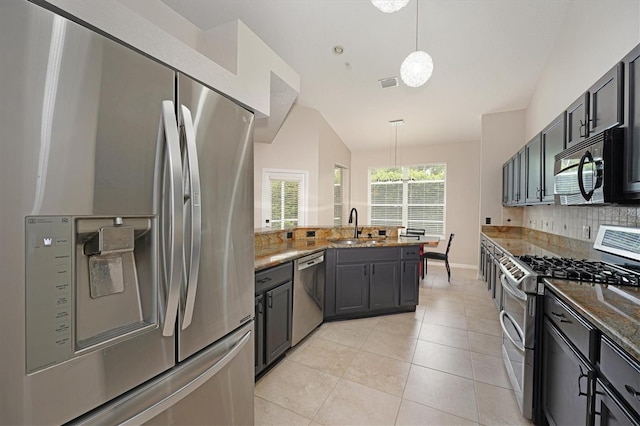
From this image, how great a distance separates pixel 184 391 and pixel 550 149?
3552 mm

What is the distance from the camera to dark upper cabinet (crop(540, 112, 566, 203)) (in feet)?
8.11

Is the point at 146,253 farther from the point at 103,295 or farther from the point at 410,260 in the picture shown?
the point at 410,260

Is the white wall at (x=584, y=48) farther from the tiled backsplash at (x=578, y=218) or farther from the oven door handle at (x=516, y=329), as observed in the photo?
the oven door handle at (x=516, y=329)

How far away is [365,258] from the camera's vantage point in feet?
10.5

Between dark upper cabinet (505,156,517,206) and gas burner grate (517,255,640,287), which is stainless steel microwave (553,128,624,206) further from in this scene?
dark upper cabinet (505,156,517,206)

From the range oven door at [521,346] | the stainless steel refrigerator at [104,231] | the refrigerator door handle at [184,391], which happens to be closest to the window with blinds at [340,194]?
the range oven door at [521,346]

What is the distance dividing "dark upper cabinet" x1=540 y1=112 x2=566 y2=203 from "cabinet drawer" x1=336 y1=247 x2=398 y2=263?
1623 millimetres

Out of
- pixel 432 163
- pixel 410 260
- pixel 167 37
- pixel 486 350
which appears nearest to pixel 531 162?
pixel 410 260

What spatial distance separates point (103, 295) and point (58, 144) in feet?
1.48

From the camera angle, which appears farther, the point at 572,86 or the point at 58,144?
the point at 572,86

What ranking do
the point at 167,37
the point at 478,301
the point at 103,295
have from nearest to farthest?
the point at 103,295 < the point at 167,37 < the point at 478,301

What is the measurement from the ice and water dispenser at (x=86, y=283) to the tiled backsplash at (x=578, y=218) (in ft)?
10.3

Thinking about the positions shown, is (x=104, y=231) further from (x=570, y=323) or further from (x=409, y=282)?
(x=409, y=282)

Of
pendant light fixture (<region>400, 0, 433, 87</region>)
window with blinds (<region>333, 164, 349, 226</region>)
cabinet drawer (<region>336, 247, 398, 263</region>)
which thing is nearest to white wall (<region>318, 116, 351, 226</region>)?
window with blinds (<region>333, 164, 349, 226</region>)
